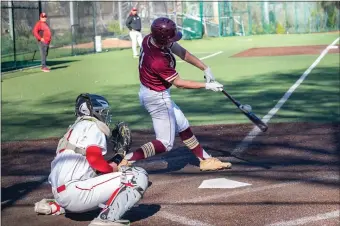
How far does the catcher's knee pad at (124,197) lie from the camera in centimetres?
608

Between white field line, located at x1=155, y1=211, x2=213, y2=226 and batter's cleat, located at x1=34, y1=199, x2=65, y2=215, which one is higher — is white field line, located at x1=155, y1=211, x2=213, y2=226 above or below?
below

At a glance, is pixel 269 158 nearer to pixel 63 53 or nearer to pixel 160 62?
pixel 160 62

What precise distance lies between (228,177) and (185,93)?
30.5 feet

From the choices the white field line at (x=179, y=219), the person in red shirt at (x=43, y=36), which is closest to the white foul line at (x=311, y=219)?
the white field line at (x=179, y=219)

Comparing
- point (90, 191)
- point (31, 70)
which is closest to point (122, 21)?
point (31, 70)

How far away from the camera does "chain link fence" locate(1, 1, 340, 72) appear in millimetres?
28375

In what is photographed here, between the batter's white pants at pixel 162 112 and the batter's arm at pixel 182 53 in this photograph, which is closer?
the batter's white pants at pixel 162 112

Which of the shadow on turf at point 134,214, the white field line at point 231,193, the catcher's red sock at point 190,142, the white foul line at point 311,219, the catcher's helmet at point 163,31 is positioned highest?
the catcher's helmet at point 163,31

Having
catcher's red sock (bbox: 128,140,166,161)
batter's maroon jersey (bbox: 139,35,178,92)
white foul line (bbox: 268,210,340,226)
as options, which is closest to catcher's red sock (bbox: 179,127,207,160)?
catcher's red sock (bbox: 128,140,166,161)

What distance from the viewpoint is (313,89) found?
670 inches

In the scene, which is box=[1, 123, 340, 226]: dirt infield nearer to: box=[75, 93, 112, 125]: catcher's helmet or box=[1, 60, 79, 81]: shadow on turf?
box=[75, 93, 112, 125]: catcher's helmet

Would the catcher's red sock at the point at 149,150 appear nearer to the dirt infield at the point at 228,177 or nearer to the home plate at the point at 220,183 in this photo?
the dirt infield at the point at 228,177

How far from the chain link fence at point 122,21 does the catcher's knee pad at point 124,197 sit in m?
20.5

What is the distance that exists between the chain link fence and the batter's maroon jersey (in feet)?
59.5
